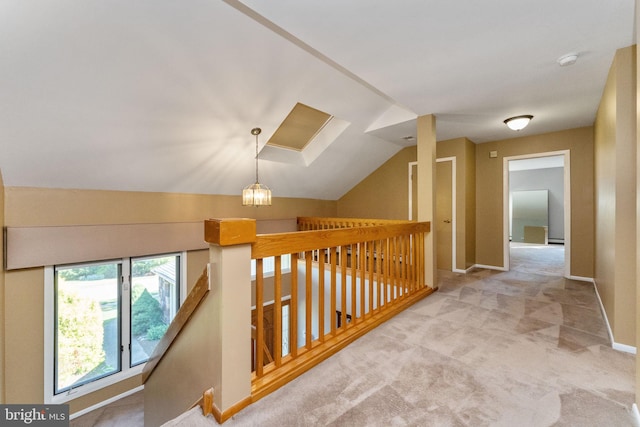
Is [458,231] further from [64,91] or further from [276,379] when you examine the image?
[64,91]

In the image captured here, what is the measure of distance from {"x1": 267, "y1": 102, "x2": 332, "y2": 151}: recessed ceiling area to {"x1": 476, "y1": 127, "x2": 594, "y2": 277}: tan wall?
3113 mm

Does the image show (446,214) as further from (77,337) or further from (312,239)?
(77,337)

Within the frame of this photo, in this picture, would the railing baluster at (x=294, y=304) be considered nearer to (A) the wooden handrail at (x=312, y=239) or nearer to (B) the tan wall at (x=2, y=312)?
(A) the wooden handrail at (x=312, y=239)

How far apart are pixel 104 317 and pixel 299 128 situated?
3856 millimetres

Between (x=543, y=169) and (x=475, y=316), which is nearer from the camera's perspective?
(x=475, y=316)

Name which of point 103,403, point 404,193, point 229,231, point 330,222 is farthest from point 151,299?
point 404,193

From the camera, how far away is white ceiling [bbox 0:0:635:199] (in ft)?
5.84

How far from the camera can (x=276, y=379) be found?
1.54 metres

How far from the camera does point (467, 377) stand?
1.65 meters

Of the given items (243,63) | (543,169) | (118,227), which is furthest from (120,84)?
(543,169)

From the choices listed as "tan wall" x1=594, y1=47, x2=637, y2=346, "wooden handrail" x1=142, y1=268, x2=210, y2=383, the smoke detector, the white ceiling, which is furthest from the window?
the smoke detector

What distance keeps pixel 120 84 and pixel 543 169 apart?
11.0m

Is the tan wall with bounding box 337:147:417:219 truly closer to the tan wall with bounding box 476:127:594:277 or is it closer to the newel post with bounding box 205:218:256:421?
the tan wall with bounding box 476:127:594:277

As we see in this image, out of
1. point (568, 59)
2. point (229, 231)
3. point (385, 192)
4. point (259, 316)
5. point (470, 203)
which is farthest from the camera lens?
point (385, 192)
